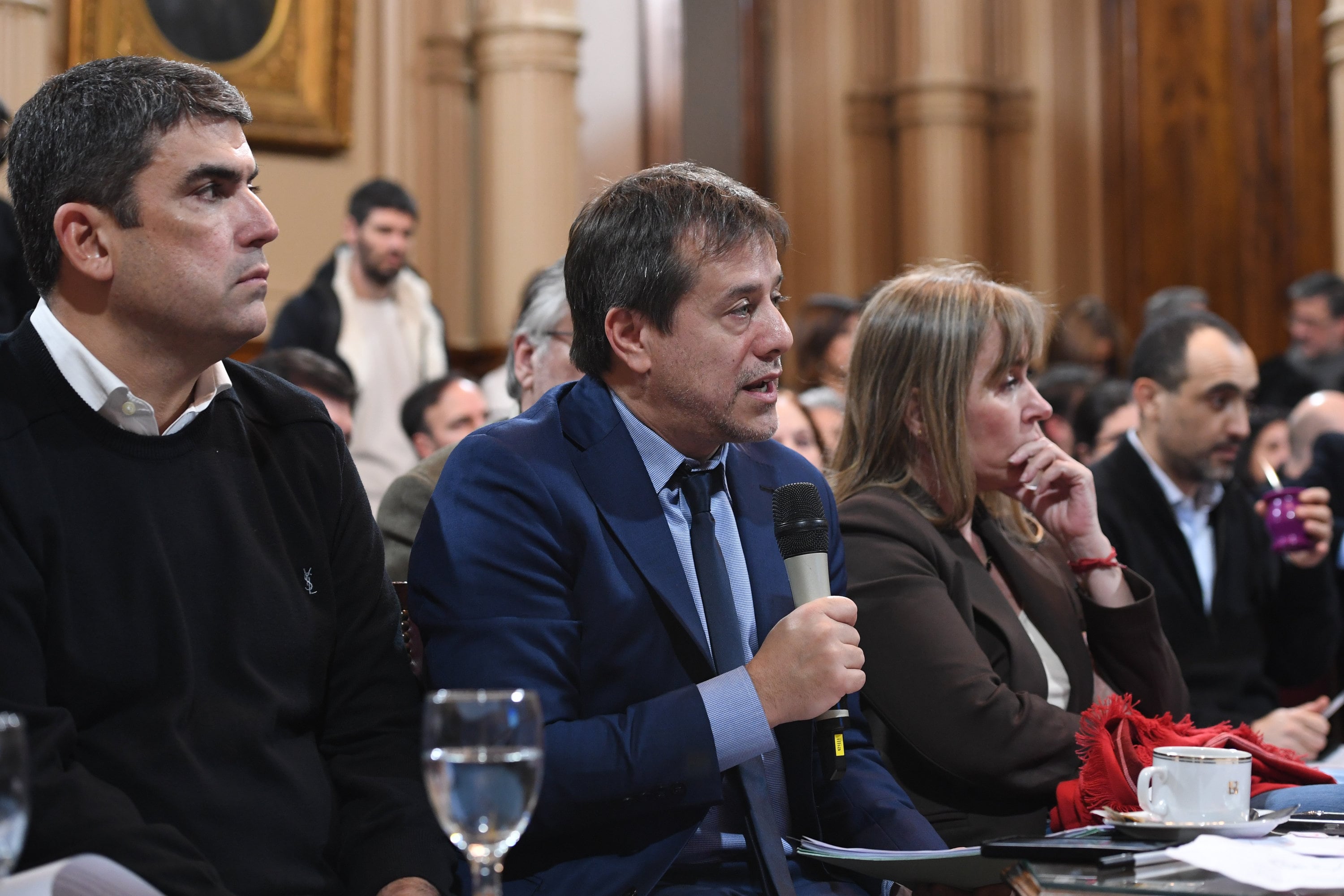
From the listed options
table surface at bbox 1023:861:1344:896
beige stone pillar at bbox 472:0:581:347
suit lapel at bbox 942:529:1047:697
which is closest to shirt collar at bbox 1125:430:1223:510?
suit lapel at bbox 942:529:1047:697

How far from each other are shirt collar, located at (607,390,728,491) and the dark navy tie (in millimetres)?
23

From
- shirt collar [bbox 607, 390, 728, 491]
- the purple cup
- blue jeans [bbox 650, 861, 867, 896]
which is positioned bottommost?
blue jeans [bbox 650, 861, 867, 896]

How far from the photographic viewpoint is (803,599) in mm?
1843

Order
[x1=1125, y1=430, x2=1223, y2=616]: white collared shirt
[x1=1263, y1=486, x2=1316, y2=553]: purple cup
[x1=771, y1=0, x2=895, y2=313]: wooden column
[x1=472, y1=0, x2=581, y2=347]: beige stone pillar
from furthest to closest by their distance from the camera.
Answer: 1. [x1=771, y1=0, x2=895, y2=313]: wooden column
2. [x1=472, y1=0, x2=581, y2=347]: beige stone pillar
3. [x1=1125, y1=430, x2=1223, y2=616]: white collared shirt
4. [x1=1263, y1=486, x2=1316, y2=553]: purple cup

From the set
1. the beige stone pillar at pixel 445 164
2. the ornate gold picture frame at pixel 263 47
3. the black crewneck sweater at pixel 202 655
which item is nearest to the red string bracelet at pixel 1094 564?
the black crewneck sweater at pixel 202 655

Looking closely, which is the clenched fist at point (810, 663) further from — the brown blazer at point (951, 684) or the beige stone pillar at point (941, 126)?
the beige stone pillar at point (941, 126)

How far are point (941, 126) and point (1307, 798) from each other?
22.9 ft

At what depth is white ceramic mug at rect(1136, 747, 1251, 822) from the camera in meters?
1.70

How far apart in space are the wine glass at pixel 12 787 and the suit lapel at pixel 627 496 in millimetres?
878

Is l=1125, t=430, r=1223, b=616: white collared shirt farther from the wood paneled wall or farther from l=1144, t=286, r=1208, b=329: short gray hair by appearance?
the wood paneled wall

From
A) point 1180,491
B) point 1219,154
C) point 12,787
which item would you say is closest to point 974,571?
point 1180,491

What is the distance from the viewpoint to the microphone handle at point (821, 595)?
1.83 m

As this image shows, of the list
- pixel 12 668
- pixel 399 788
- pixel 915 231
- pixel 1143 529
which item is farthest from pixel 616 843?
pixel 915 231

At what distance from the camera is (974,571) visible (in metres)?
2.50
